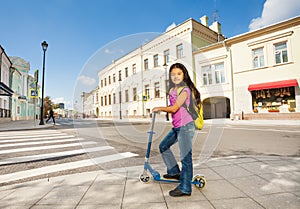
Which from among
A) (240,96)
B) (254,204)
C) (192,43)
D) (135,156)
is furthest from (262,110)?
(254,204)

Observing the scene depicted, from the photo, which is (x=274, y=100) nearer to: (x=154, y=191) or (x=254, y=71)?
(x=254, y=71)

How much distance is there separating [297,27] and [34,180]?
65.2ft

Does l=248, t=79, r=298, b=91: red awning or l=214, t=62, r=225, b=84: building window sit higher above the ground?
l=214, t=62, r=225, b=84: building window

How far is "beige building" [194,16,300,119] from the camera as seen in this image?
1459 cm

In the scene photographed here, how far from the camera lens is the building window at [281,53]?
1518cm

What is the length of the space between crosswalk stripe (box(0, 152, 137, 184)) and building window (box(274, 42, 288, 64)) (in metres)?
16.8

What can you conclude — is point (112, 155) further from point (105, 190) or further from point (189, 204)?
point (189, 204)

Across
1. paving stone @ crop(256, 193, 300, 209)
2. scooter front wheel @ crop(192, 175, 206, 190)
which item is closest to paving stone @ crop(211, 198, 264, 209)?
paving stone @ crop(256, 193, 300, 209)

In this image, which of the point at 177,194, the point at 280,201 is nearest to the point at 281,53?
the point at 280,201

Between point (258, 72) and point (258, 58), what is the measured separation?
4.63 feet

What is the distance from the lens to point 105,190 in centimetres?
248

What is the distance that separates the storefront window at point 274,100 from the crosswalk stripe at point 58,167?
1561cm

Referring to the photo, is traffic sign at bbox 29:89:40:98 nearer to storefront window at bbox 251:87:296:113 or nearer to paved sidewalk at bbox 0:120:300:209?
paved sidewalk at bbox 0:120:300:209

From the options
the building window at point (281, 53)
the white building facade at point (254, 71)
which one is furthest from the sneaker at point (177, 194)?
the building window at point (281, 53)
